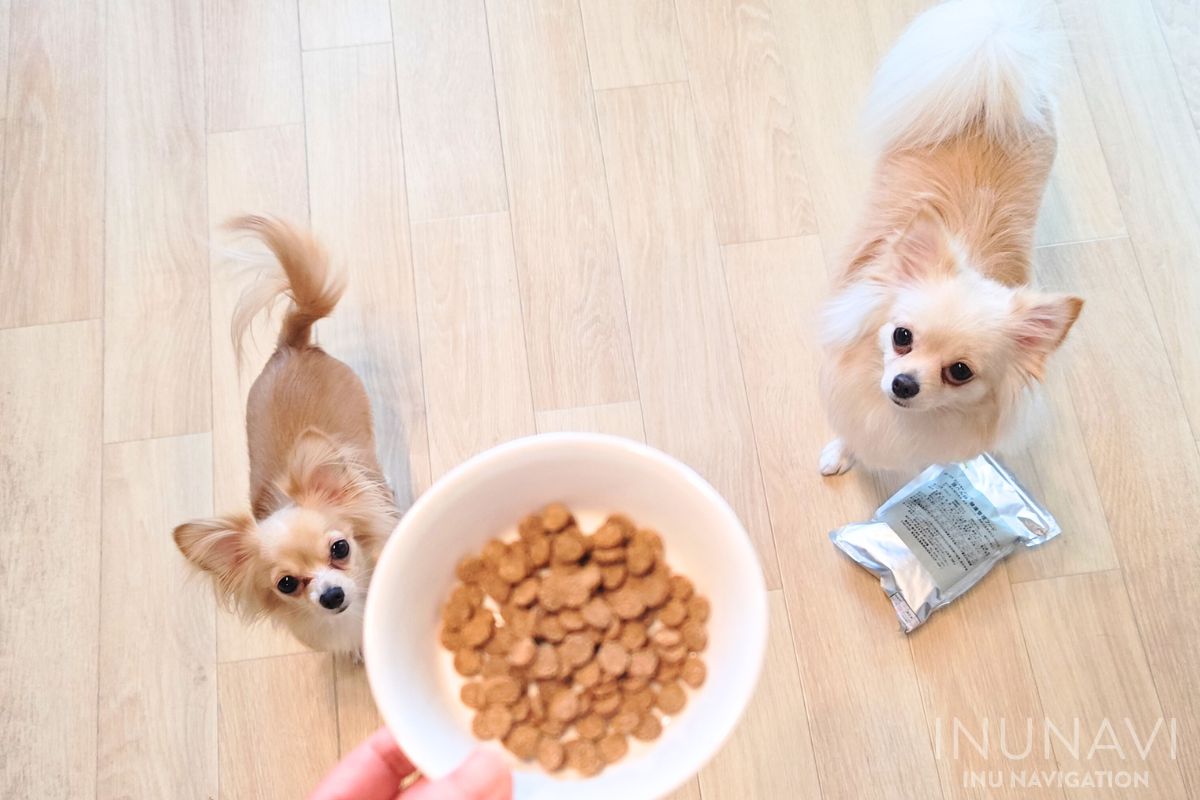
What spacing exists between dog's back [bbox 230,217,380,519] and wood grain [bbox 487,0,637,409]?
44 cm

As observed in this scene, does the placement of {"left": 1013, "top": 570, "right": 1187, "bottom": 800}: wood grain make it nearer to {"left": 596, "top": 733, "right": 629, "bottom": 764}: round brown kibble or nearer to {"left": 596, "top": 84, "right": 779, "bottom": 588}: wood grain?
{"left": 596, "top": 84, "right": 779, "bottom": 588}: wood grain

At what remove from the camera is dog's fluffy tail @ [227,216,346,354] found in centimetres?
147

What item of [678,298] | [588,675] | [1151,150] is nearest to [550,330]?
[678,298]

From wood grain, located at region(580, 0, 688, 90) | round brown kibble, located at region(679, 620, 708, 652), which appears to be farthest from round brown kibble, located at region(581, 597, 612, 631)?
wood grain, located at region(580, 0, 688, 90)

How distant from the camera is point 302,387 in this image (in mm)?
1527

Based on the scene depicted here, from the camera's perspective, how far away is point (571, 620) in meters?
1.21

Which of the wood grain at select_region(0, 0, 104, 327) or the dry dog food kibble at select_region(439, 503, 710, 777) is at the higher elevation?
the wood grain at select_region(0, 0, 104, 327)

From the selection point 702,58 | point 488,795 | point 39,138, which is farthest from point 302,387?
point 702,58

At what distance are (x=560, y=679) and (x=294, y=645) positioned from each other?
75 cm

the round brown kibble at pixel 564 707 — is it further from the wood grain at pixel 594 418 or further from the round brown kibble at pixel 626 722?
the wood grain at pixel 594 418

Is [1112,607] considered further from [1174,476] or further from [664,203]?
[664,203]

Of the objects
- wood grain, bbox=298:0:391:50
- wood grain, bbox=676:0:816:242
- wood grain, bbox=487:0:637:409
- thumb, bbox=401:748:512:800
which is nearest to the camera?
thumb, bbox=401:748:512:800

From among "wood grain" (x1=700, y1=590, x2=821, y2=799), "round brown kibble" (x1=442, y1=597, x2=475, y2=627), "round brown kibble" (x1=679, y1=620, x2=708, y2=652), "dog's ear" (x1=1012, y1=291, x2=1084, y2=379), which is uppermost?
"dog's ear" (x1=1012, y1=291, x2=1084, y2=379)

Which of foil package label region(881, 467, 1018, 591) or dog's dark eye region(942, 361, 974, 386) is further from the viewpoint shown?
foil package label region(881, 467, 1018, 591)
